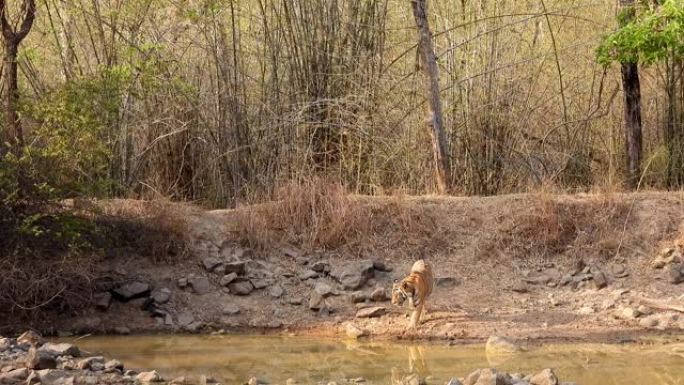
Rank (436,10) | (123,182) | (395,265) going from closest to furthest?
(395,265) < (123,182) < (436,10)

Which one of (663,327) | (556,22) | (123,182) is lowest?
(663,327)

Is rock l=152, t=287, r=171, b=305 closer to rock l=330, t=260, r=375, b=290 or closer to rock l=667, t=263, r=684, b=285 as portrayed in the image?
rock l=330, t=260, r=375, b=290

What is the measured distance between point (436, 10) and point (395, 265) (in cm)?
458

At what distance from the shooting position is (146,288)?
1091cm

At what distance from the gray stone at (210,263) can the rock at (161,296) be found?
1.82ft

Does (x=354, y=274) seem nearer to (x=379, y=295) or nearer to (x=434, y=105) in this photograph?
(x=379, y=295)

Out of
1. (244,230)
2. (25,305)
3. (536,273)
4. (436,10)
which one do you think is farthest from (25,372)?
(436,10)

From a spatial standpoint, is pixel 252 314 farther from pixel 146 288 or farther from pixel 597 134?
pixel 597 134

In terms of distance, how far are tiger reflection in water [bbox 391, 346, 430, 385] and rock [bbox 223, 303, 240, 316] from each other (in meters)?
2.07

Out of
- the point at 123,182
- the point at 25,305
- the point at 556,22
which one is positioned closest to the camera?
the point at 25,305

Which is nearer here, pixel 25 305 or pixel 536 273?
pixel 25 305

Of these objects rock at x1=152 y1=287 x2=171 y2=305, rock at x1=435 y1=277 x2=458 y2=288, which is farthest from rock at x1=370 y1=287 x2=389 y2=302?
rock at x1=152 y1=287 x2=171 y2=305

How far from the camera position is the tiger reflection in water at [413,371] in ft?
26.6

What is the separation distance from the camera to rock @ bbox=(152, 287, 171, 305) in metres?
10.9
